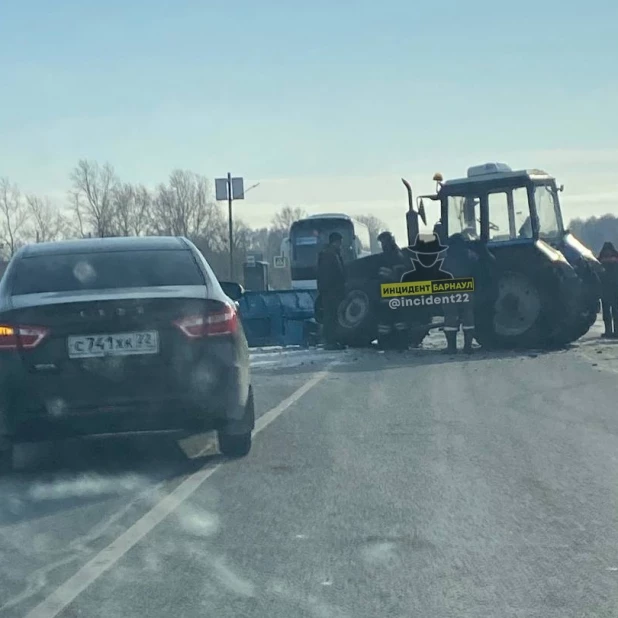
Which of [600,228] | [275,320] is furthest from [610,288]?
[600,228]

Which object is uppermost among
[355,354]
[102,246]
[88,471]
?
[102,246]

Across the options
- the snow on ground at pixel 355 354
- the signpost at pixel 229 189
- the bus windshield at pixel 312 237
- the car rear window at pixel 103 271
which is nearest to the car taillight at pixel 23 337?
the car rear window at pixel 103 271

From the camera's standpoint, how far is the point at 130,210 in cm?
8075

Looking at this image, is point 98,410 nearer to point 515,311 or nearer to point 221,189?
point 515,311

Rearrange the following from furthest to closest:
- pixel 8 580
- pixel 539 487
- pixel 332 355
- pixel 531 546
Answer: pixel 332 355
pixel 539 487
pixel 531 546
pixel 8 580

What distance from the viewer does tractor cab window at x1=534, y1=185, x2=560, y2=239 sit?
68.5 feet

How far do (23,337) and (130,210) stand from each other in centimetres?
7350

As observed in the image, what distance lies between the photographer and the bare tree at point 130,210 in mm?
77562

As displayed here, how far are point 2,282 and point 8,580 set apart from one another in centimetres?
355

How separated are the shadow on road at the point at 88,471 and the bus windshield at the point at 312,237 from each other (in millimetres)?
36862

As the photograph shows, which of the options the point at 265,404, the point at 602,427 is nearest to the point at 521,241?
the point at 265,404

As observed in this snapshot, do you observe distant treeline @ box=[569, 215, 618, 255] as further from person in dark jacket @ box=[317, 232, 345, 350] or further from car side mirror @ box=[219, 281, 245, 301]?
car side mirror @ box=[219, 281, 245, 301]

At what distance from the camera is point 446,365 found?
57.7 feet

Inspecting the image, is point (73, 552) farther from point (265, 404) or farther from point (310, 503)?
point (265, 404)
